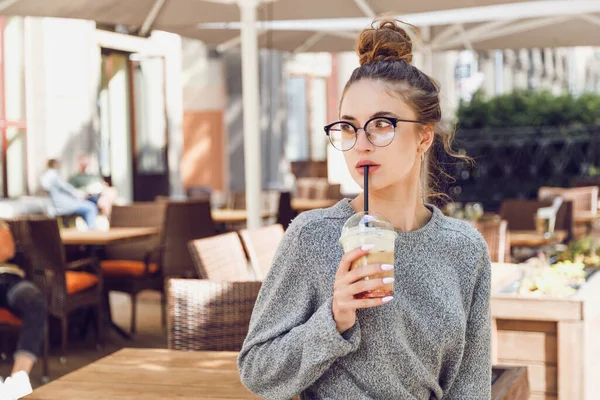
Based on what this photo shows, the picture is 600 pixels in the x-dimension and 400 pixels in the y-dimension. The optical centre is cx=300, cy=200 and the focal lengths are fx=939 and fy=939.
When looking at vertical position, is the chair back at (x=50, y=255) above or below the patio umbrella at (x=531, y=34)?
below

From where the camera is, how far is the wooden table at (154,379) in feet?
7.49

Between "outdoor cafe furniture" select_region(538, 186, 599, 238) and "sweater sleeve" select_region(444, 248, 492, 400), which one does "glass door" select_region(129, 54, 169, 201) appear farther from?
"sweater sleeve" select_region(444, 248, 492, 400)

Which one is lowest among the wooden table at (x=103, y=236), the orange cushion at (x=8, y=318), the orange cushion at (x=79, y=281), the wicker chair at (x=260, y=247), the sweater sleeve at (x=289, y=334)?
the orange cushion at (x=8, y=318)

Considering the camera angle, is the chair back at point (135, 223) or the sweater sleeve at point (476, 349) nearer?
Result: the sweater sleeve at point (476, 349)

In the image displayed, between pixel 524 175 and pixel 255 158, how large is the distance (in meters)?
8.85

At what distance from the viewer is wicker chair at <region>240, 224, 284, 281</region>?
4.59 meters

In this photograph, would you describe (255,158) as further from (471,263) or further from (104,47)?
(104,47)

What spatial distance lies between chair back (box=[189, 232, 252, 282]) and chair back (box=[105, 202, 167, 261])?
12.4 ft

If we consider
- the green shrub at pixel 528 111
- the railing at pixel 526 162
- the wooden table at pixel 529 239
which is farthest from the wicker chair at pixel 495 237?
the green shrub at pixel 528 111

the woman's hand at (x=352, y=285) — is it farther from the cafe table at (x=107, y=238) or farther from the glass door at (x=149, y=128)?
the glass door at (x=149, y=128)

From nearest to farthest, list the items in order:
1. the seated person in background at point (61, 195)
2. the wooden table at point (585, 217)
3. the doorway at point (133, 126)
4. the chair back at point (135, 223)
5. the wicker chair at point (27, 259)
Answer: the wicker chair at point (27, 259) → the chair back at point (135, 223) → the wooden table at point (585, 217) → the seated person in background at point (61, 195) → the doorway at point (133, 126)

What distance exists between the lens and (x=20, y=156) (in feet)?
38.6

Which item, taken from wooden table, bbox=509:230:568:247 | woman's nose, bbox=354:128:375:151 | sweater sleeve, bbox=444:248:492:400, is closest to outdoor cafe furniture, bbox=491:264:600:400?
sweater sleeve, bbox=444:248:492:400

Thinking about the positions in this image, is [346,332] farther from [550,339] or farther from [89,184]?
[89,184]
